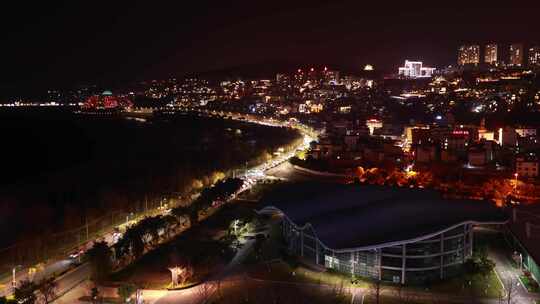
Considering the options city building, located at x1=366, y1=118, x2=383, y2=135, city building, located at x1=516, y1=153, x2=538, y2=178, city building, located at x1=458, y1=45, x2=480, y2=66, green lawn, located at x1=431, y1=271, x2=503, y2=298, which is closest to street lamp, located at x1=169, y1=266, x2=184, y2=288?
green lawn, located at x1=431, y1=271, x2=503, y2=298

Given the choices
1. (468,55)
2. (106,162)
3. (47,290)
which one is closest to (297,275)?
(47,290)

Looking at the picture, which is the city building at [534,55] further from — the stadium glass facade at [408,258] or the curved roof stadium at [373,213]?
the stadium glass facade at [408,258]

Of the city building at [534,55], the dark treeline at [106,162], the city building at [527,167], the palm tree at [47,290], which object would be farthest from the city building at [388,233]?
the city building at [534,55]

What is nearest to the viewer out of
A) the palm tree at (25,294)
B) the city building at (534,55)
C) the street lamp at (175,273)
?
the palm tree at (25,294)

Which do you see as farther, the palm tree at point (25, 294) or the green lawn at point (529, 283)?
the green lawn at point (529, 283)

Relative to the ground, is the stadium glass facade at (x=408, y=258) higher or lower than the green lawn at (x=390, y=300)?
Result: higher

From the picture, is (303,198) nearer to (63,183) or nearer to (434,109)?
(63,183)

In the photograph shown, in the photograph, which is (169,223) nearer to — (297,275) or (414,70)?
(297,275)

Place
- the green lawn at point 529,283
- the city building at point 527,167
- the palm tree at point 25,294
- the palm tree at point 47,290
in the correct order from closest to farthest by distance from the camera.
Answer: the palm tree at point 25,294 < the palm tree at point 47,290 < the green lawn at point 529,283 < the city building at point 527,167

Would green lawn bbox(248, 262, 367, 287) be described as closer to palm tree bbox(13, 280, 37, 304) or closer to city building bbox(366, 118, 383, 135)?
palm tree bbox(13, 280, 37, 304)
